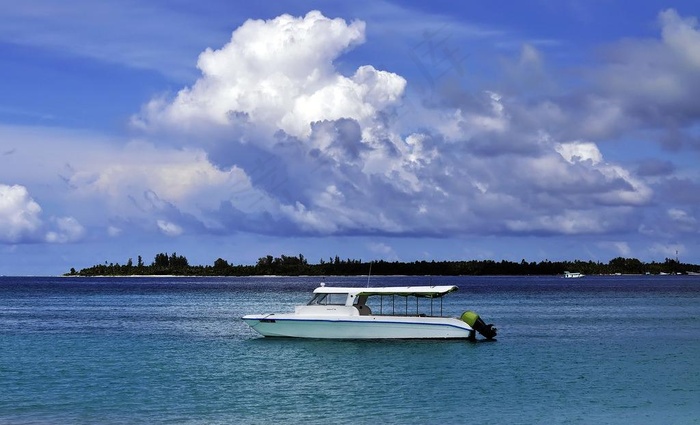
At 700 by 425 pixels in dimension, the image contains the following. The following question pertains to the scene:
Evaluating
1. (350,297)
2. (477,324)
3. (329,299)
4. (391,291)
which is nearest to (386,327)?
(391,291)

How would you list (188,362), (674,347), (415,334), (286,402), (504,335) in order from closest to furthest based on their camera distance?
(286,402) → (188,362) → (415,334) → (674,347) → (504,335)

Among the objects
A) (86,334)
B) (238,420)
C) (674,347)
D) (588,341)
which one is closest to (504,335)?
(588,341)

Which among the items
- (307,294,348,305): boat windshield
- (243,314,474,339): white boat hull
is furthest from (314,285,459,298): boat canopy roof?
(243,314,474,339): white boat hull

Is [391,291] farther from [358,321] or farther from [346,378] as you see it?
[346,378]

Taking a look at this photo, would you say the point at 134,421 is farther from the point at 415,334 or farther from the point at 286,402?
the point at 415,334

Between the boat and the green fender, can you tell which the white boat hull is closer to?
the boat

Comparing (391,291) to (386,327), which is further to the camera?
(391,291)

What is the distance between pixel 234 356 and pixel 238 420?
75.5 ft

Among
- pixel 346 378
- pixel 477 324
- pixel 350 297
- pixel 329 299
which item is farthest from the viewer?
pixel 477 324

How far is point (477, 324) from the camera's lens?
65500 millimetres

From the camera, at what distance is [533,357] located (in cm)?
5822

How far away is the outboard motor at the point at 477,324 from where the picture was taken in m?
64.6

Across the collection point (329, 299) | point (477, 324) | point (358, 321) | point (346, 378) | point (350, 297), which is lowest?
point (346, 378)

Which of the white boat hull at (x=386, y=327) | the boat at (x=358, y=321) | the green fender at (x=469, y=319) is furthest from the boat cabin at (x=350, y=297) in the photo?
the green fender at (x=469, y=319)
